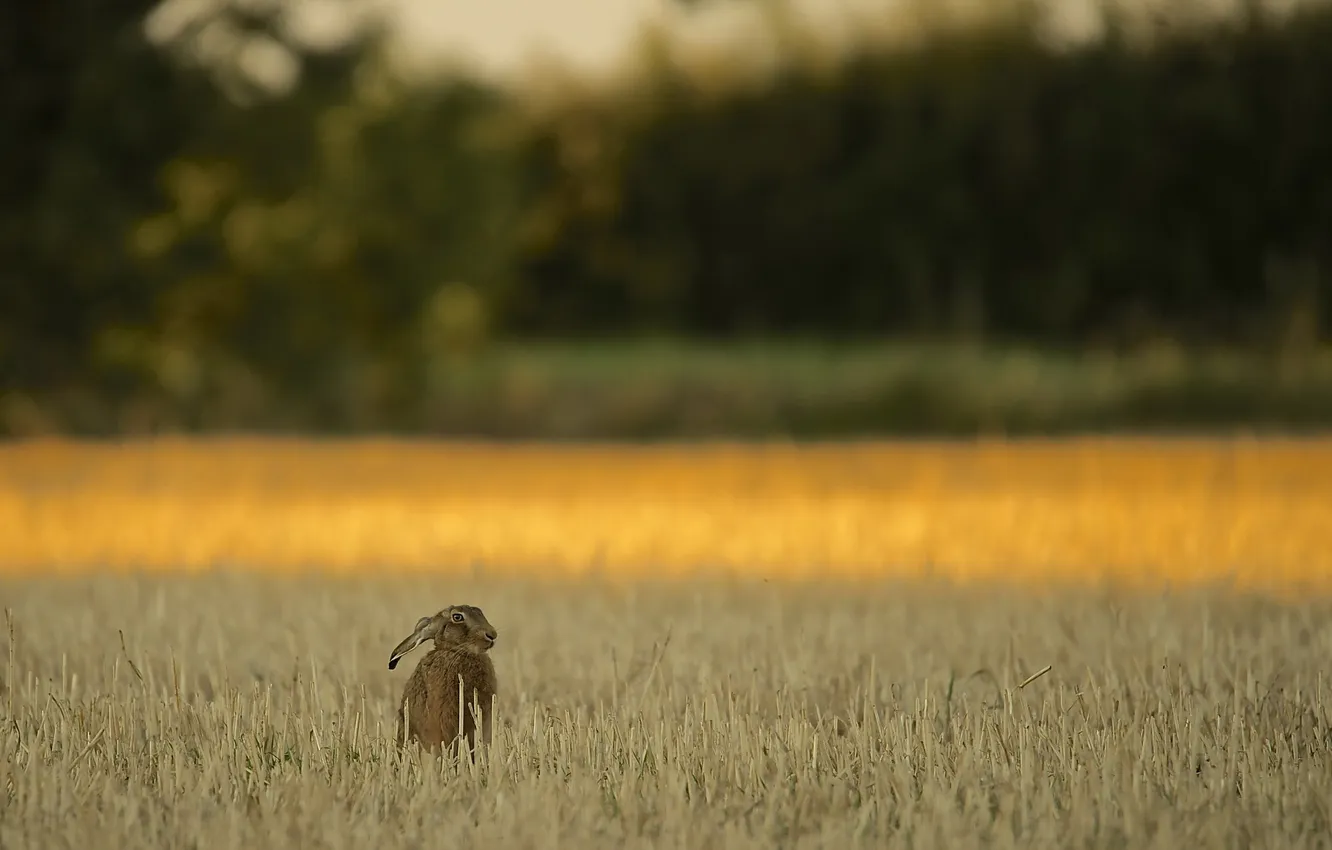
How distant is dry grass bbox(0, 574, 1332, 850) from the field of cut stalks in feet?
0.07

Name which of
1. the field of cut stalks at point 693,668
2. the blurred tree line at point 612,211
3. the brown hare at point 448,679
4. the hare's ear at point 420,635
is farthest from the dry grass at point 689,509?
the hare's ear at point 420,635

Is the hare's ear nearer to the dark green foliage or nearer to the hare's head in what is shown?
the hare's head

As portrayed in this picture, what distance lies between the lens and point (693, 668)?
801 cm

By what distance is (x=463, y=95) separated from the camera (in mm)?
33594

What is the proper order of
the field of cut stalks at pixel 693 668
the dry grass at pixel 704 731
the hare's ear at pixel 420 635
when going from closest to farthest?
the dry grass at pixel 704 731 → the field of cut stalks at pixel 693 668 → the hare's ear at pixel 420 635

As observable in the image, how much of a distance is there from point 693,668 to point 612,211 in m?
30.0

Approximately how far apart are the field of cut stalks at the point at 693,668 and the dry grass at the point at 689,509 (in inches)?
3.5

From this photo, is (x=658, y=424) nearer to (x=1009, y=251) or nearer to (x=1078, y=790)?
(x=1009, y=251)

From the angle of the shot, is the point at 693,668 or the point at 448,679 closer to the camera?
the point at 448,679

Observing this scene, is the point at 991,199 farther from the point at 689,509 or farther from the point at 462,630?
the point at 462,630

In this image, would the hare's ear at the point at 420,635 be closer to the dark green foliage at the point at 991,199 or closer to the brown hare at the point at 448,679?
the brown hare at the point at 448,679

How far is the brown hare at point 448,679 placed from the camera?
19.9 feet

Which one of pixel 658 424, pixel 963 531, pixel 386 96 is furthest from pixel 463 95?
pixel 963 531

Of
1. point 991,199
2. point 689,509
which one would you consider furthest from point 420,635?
point 991,199
